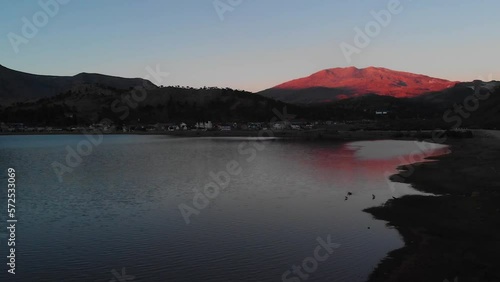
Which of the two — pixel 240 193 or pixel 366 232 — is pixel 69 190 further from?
pixel 366 232

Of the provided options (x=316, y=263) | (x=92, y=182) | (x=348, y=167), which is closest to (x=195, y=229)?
(x=316, y=263)

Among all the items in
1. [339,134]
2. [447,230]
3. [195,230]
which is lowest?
[195,230]

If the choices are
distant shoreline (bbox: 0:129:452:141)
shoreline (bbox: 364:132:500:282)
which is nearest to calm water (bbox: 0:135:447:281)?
shoreline (bbox: 364:132:500:282)

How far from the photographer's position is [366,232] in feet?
65.0

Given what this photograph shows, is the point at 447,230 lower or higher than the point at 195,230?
higher

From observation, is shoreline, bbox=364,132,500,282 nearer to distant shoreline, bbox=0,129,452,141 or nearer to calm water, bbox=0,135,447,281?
calm water, bbox=0,135,447,281

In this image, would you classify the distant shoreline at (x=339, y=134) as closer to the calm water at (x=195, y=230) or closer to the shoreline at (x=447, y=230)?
the calm water at (x=195, y=230)

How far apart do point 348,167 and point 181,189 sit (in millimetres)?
20646

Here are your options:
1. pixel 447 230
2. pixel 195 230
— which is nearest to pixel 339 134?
pixel 447 230

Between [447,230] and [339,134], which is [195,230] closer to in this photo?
[447,230]

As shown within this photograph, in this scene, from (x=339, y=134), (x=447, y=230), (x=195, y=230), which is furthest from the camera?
(x=339, y=134)

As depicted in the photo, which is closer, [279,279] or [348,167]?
[279,279]

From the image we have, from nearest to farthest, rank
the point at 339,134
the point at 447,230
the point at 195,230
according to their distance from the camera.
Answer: the point at 447,230, the point at 195,230, the point at 339,134

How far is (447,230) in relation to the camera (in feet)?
62.0
